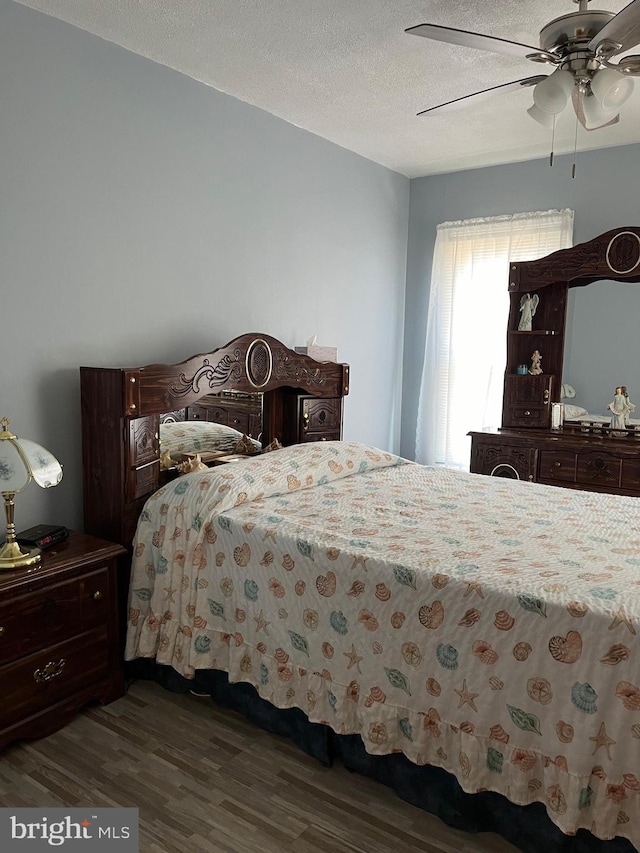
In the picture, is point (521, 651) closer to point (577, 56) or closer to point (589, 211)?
point (577, 56)

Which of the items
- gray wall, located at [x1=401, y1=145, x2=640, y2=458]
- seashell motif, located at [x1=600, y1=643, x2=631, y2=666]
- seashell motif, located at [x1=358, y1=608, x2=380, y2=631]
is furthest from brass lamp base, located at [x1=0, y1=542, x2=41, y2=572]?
gray wall, located at [x1=401, y1=145, x2=640, y2=458]

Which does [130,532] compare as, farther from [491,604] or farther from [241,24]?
[241,24]

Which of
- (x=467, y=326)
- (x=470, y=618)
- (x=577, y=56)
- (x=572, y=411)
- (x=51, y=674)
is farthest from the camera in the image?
(x=467, y=326)

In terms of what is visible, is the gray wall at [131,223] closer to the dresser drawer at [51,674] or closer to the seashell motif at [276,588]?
the dresser drawer at [51,674]

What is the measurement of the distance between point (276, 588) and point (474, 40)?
6.05 ft

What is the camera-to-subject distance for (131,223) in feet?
9.16

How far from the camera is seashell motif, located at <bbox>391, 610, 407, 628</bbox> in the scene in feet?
6.03

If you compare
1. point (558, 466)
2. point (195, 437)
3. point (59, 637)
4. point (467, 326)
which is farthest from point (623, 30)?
point (467, 326)

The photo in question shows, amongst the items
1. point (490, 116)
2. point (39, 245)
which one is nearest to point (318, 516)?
point (39, 245)

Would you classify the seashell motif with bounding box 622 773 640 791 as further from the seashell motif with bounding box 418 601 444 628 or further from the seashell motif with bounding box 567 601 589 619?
the seashell motif with bounding box 418 601 444 628

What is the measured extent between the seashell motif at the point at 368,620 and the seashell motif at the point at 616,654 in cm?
62

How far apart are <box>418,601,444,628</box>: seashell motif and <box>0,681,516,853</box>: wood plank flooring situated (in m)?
0.59

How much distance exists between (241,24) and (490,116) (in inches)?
59.2

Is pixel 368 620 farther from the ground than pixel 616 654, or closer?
closer
